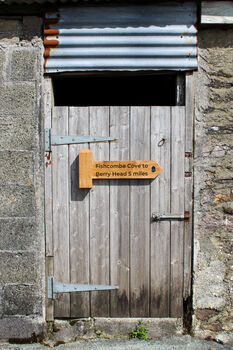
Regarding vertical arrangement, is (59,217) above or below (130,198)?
below

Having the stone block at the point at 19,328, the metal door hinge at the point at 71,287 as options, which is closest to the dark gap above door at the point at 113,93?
the metal door hinge at the point at 71,287

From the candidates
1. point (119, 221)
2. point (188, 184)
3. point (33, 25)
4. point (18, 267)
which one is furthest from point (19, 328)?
point (33, 25)

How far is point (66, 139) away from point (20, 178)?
530mm

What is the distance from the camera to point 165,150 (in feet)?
8.87

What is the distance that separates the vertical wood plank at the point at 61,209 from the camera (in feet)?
8.86

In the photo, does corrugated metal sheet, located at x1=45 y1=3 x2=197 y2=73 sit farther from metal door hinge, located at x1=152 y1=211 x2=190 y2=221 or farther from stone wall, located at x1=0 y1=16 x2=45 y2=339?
metal door hinge, located at x1=152 y1=211 x2=190 y2=221

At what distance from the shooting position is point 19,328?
2.73 metres

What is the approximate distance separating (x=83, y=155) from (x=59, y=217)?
0.61 m

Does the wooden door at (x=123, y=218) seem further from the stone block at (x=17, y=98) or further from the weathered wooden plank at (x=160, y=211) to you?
the stone block at (x=17, y=98)

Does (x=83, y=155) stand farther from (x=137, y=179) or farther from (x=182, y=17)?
(x=182, y=17)

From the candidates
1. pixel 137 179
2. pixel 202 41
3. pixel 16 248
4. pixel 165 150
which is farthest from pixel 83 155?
pixel 202 41

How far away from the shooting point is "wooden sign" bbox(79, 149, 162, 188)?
8.79ft

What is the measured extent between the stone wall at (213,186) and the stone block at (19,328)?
57.0 inches

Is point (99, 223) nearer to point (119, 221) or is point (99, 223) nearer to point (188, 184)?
point (119, 221)
